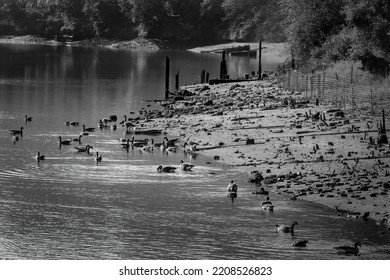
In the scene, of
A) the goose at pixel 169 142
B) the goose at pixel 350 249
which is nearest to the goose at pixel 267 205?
the goose at pixel 350 249

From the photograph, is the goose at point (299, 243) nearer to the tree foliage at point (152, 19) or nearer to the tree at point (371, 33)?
the tree at point (371, 33)

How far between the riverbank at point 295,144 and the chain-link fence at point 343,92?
2.17ft

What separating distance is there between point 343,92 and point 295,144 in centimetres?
876

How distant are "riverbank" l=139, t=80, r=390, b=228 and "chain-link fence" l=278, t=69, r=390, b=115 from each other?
0.66 metres

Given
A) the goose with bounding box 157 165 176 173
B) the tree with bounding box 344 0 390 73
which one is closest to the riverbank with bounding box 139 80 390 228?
the goose with bounding box 157 165 176 173

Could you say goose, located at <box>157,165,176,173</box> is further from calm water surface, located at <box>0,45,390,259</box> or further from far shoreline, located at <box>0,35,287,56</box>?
far shoreline, located at <box>0,35,287,56</box>

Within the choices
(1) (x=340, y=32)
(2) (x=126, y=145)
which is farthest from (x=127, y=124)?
(1) (x=340, y=32)

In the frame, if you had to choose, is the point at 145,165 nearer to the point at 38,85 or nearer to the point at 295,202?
the point at 295,202

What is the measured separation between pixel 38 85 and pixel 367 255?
49.5 meters

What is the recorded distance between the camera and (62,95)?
63469mm

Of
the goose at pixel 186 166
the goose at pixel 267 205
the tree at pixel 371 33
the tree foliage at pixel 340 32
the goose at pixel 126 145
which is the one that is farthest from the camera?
the tree foliage at pixel 340 32

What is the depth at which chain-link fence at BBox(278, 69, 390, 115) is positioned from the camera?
1646 inches

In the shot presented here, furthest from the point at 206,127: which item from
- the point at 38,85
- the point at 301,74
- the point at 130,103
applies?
the point at 38,85

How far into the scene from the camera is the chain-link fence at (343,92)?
4181cm
